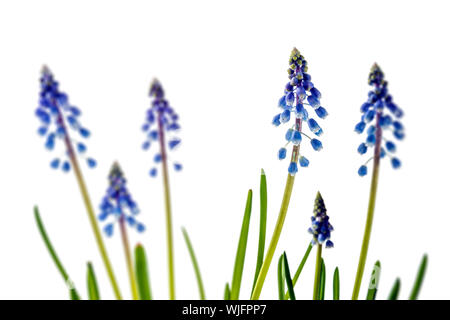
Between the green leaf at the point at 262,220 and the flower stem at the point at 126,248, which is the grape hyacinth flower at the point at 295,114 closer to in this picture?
the green leaf at the point at 262,220

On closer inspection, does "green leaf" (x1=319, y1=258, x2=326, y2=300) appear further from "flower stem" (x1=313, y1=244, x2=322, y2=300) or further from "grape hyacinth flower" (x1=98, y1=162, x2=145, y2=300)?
"grape hyacinth flower" (x1=98, y1=162, x2=145, y2=300)

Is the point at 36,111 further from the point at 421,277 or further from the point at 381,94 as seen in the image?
the point at 421,277

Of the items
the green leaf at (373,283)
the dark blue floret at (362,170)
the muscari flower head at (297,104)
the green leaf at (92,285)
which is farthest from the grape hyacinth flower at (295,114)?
the green leaf at (92,285)

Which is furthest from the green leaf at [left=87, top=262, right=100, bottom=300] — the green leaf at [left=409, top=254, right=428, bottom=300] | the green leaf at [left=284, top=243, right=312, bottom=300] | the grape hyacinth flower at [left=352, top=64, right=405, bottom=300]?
the green leaf at [left=409, top=254, right=428, bottom=300]

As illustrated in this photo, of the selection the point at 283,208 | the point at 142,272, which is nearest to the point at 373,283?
the point at 283,208
